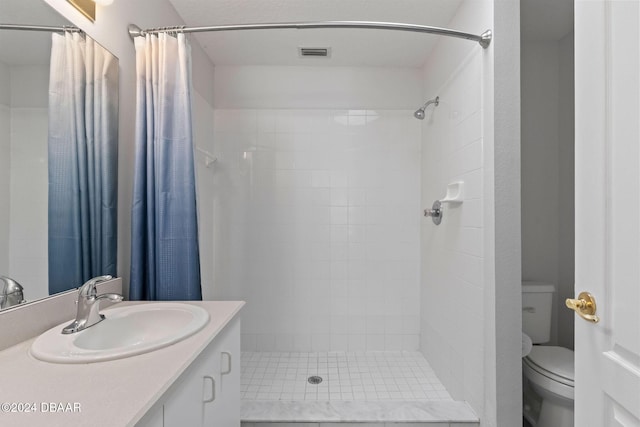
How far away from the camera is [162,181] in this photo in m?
1.35

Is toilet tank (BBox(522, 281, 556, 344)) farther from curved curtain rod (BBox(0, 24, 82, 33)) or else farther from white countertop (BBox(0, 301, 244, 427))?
curved curtain rod (BBox(0, 24, 82, 33))

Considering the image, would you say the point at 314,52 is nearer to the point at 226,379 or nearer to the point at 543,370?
the point at 226,379

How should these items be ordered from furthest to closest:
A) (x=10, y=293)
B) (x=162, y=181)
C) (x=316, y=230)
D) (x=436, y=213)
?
(x=316, y=230)
(x=436, y=213)
(x=162, y=181)
(x=10, y=293)

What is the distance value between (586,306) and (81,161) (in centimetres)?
169

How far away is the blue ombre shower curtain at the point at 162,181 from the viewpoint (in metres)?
1.34

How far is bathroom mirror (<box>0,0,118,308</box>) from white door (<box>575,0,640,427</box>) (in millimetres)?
1632

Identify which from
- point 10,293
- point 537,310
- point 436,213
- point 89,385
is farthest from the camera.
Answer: point 436,213

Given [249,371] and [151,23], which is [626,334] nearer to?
[249,371]

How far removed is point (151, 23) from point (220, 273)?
1732mm

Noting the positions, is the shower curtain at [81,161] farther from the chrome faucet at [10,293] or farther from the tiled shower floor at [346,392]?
the tiled shower floor at [346,392]

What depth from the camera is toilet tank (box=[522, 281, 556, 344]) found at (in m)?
1.82

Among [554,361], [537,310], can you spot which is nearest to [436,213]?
[537,310]

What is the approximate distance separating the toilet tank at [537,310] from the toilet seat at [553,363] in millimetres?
196

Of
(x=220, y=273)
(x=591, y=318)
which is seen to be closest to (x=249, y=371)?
(x=220, y=273)
